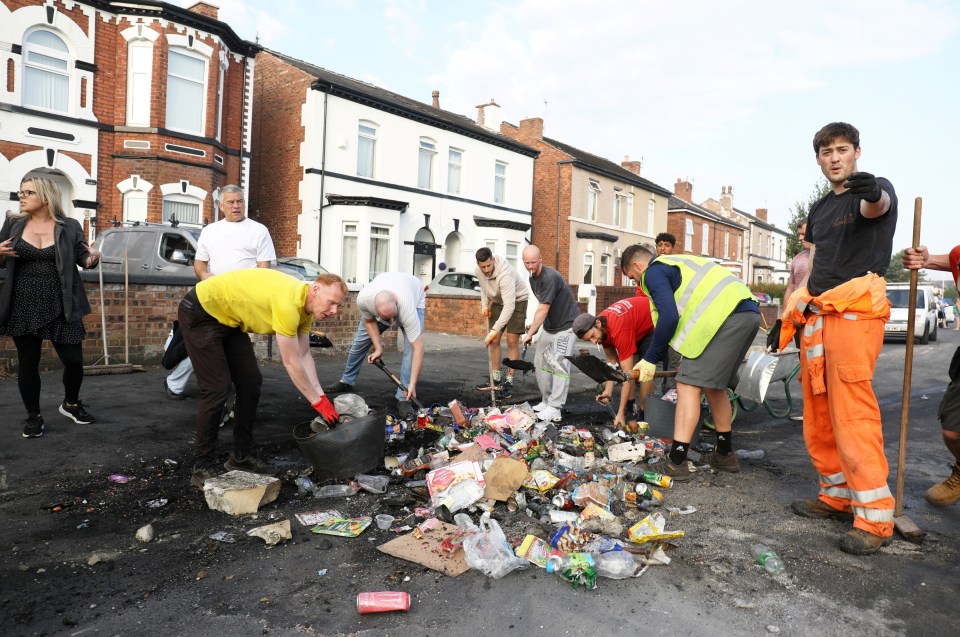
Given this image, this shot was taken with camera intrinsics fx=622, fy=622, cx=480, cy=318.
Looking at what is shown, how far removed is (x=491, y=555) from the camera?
2873 mm

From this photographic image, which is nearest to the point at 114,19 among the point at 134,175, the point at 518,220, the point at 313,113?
the point at 134,175

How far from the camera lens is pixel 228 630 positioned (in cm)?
233

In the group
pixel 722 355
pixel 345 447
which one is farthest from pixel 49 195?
pixel 722 355

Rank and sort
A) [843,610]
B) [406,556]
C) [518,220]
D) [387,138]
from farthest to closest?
[518,220] → [387,138] → [406,556] → [843,610]

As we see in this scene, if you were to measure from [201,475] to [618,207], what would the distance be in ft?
92.4

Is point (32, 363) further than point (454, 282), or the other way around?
point (454, 282)

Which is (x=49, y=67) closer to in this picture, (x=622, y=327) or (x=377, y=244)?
(x=377, y=244)

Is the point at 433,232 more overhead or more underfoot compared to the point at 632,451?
more overhead

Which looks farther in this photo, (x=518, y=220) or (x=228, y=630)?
(x=518, y=220)

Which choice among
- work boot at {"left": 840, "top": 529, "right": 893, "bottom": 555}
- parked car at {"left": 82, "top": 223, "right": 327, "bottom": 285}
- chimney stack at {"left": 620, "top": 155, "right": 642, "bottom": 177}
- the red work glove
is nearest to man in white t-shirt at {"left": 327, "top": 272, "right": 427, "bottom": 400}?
the red work glove

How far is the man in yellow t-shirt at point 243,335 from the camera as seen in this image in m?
3.66

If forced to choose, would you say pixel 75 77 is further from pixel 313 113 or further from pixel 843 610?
pixel 843 610

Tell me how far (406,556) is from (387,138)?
61.2 ft

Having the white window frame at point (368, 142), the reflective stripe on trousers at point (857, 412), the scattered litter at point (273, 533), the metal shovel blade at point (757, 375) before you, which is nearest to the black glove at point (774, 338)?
the metal shovel blade at point (757, 375)
